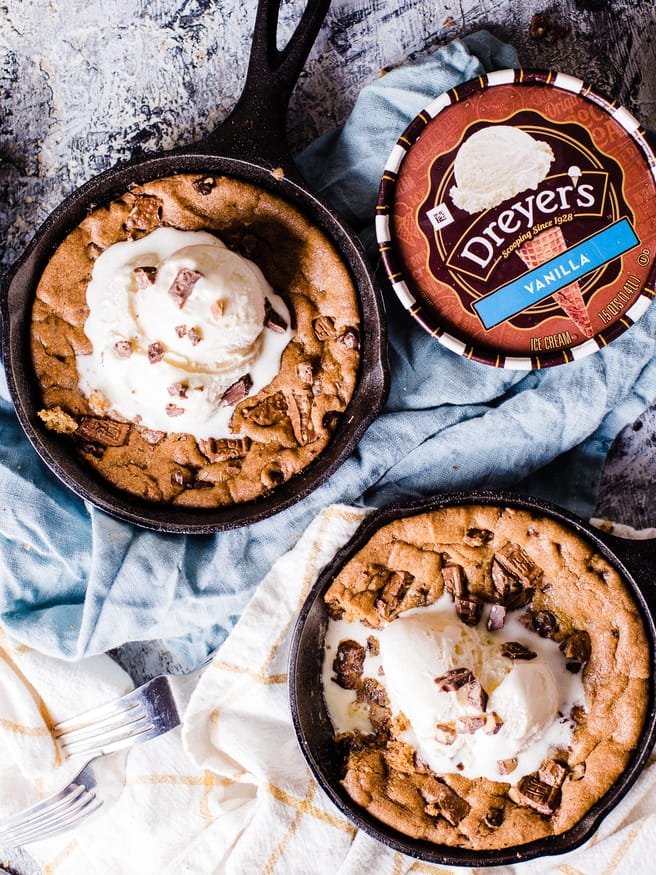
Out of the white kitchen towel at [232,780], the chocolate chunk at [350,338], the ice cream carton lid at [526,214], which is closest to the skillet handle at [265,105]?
the ice cream carton lid at [526,214]

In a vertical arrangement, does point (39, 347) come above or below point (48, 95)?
below

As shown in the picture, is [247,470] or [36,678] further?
[36,678]

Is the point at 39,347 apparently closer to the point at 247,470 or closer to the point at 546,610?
the point at 247,470

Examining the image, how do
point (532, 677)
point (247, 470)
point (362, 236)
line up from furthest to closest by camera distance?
point (362, 236), point (247, 470), point (532, 677)

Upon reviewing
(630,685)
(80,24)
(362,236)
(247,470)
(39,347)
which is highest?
(80,24)

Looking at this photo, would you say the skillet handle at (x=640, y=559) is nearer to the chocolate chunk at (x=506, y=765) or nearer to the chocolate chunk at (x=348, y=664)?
the chocolate chunk at (x=506, y=765)

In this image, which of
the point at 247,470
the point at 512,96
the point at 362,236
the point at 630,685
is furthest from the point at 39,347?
the point at 630,685

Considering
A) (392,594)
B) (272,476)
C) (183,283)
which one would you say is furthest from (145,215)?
(392,594)
